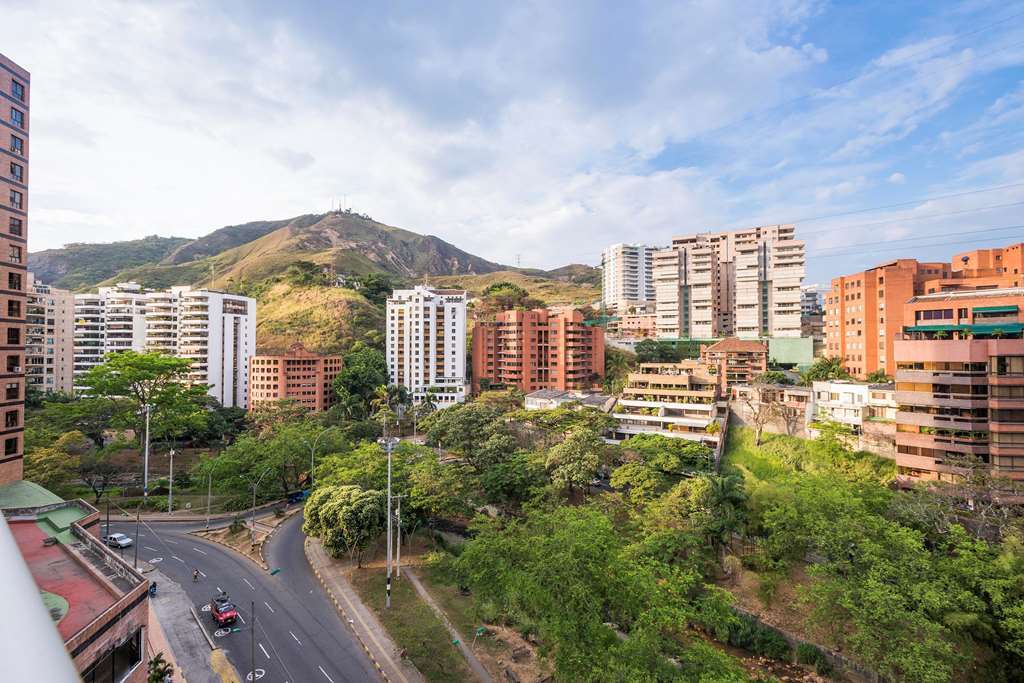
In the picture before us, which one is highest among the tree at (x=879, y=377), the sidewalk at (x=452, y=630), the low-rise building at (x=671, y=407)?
the tree at (x=879, y=377)

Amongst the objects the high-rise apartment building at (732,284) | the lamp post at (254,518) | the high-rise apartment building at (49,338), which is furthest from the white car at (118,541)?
the high-rise apartment building at (732,284)

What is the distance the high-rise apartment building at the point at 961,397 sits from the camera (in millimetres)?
32031

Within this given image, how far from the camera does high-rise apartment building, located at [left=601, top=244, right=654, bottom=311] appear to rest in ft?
464

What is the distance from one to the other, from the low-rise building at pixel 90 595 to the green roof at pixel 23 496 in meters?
2.39

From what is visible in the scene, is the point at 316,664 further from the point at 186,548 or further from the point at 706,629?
the point at 706,629

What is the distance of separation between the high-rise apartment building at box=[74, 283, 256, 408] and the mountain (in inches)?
3404

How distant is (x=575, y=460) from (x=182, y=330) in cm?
6284

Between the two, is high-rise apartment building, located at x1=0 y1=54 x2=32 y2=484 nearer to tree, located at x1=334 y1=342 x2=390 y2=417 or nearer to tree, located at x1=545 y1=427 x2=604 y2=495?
tree, located at x1=545 y1=427 x2=604 y2=495

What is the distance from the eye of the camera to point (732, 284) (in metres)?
95.3

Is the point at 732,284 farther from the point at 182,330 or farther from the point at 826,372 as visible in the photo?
the point at 182,330

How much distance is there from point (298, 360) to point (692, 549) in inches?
2236

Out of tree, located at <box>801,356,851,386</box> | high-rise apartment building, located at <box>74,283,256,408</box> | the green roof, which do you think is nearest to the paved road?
the green roof

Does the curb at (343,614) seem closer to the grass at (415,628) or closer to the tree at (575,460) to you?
the grass at (415,628)

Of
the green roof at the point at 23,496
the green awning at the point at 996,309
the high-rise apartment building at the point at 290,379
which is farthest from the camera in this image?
the high-rise apartment building at the point at 290,379
